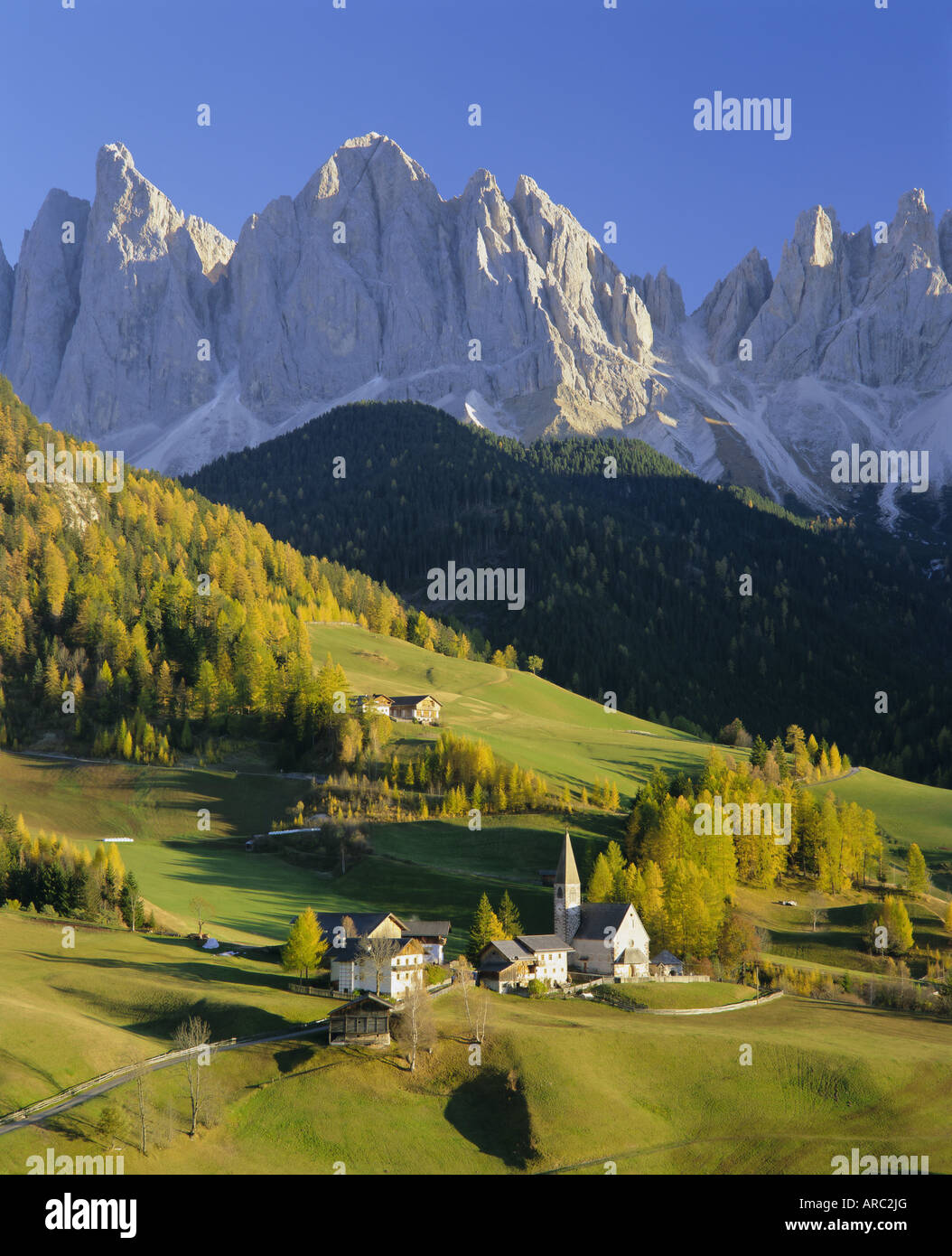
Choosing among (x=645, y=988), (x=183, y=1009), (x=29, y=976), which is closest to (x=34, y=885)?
(x=29, y=976)

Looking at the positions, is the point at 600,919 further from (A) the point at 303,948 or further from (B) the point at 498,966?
(A) the point at 303,948

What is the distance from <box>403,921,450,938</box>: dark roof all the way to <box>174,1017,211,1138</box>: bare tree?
2231 centimetres

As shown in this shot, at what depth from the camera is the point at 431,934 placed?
90.2 metres

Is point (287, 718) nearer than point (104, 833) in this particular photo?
No

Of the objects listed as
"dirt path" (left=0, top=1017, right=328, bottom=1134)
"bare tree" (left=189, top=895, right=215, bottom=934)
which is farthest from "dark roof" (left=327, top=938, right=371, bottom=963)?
"bare tree" (left=189, top=895, right=215, bottom=934)

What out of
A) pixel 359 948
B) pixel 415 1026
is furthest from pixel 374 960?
pixel 415 1026

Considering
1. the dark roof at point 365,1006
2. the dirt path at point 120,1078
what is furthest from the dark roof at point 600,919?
the dark roof at point 365,1006

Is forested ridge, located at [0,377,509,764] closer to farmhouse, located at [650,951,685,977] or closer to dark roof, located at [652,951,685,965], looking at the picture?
dark roof, located at [652,951,685,965]

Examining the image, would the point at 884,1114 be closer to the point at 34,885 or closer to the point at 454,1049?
the point at 454,1049
